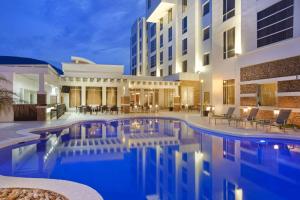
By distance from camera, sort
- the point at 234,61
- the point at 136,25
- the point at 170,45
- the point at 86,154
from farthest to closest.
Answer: the point at 136,25
the point at 170,45
the point at 234,61
the point at 86,154

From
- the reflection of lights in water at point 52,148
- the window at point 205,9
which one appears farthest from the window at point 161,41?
the reflection of lights in water at point 52,148

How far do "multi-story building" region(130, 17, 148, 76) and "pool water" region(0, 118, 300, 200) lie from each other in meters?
32.4

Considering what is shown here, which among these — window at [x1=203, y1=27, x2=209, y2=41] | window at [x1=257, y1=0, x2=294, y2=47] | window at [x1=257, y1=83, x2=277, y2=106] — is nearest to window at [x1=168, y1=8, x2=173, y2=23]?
A: window at [x1=203, y1=27, x2=209, y2=41]

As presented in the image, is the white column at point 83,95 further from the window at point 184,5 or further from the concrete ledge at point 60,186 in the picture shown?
the concrete ledge at point 60,186

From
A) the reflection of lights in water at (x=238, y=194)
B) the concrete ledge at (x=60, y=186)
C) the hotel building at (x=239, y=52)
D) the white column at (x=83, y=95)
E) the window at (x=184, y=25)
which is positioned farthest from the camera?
the window at (x=184, y=25)

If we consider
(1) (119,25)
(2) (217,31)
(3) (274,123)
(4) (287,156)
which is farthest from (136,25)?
(1) (119,25)

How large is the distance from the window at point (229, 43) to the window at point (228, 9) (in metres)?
1.04

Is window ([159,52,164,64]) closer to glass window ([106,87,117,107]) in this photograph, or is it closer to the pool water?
glass window ([106,87,117,107])

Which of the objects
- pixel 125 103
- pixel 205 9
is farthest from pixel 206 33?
pixel 125 103

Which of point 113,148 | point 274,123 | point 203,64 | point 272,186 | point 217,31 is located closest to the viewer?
point 272,186

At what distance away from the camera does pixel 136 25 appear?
1896 inches

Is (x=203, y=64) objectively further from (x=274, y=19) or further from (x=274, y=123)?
(x=274, y=123)

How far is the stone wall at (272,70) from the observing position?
1160cm

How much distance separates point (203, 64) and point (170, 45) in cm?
781
